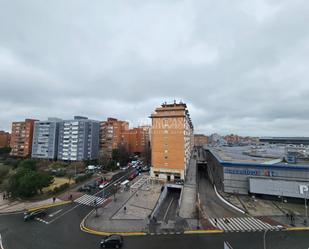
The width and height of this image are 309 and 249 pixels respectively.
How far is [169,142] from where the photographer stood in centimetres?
4931

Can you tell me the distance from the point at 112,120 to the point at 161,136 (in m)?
43.0

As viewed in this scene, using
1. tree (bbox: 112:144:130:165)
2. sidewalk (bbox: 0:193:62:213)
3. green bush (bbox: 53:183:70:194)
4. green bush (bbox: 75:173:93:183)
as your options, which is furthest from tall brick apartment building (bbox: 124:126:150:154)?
sidewalk (bbox: 0:193:62:213)

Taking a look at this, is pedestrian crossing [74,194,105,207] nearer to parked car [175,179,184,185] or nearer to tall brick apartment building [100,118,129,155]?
parked car [175,179,184,185]

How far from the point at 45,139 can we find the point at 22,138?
16250mm

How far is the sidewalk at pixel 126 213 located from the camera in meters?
23.9

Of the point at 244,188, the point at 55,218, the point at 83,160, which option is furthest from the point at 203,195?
the point at 83,160

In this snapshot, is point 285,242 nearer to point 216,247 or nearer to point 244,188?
point 216,247

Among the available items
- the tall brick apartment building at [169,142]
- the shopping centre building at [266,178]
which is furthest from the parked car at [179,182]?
the shopping centre building at [266,178]

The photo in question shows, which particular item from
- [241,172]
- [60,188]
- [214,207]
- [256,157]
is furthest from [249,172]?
[60,188]

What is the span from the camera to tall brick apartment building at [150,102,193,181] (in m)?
47.8

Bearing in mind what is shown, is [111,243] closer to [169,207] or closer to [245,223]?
[169,207]

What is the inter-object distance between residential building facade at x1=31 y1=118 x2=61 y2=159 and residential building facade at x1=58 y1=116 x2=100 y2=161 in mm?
2932

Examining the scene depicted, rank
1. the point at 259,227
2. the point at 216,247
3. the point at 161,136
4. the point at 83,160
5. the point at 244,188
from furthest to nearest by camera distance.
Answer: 1. the point at 83,160
2. the point at 161,136
3. the point at 244,188
4. the point at 259,227
5. the point at 216,247

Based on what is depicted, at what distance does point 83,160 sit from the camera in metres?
72.5
